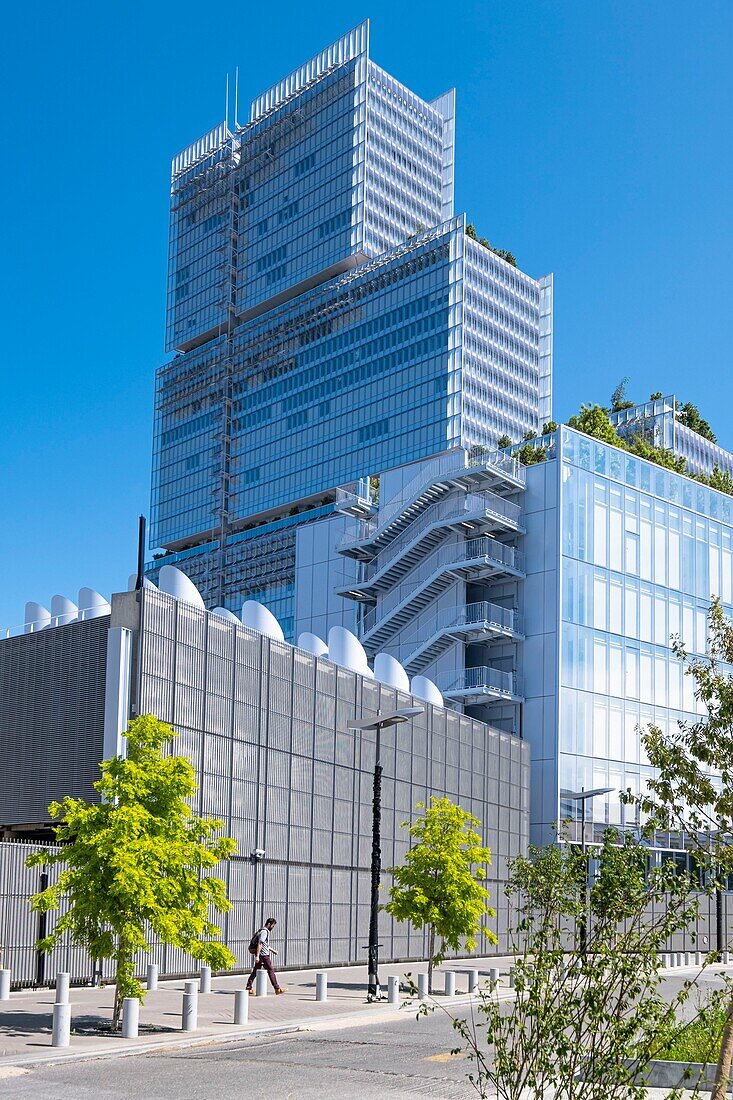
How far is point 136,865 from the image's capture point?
2202cm

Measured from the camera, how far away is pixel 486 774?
5681 cm

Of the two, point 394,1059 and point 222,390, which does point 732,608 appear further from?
point 222,390

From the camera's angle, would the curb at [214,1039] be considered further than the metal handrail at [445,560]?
No

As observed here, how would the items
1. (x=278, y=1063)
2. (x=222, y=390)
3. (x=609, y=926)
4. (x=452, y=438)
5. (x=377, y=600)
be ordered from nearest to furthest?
(x=609, y=926) → (x=278, y=1063) → (x=377, y=600) → (x=452, y=438) → (x=222, y=390)

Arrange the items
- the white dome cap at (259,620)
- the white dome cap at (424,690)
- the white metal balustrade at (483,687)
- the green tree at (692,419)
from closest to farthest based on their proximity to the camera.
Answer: the white dome cap at (259,620)
the white dome cap at (424,690)
the white metal balustrade at (483,687)
the green tree at (692,419)

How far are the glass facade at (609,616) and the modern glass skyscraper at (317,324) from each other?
6482cm

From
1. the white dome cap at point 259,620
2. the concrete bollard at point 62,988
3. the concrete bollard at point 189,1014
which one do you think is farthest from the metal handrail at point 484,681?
the concrete bollard at point 62,988

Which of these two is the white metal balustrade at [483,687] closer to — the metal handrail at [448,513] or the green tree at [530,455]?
the metal handrail at [448,513]

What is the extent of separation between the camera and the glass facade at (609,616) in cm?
6425

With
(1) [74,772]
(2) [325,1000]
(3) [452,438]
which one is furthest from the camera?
(3) [452,438]

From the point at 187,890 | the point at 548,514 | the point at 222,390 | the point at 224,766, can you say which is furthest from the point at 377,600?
the point at 222,390

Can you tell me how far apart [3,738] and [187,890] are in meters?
16.2

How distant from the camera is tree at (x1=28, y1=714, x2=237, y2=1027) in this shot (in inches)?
864

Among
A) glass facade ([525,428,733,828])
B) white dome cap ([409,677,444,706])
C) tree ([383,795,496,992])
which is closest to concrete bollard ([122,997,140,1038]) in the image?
tree ([383,795,496,992])
